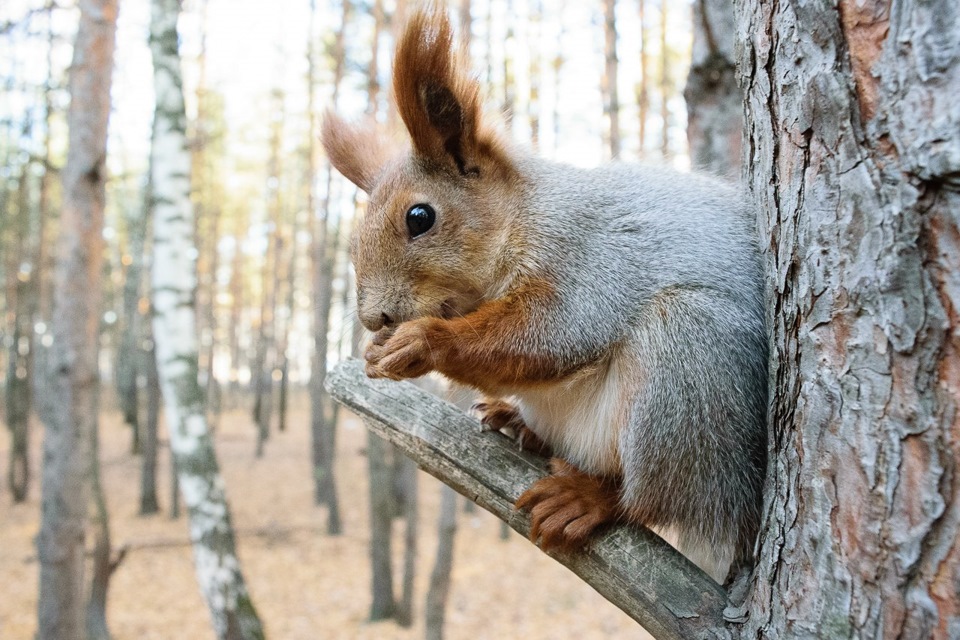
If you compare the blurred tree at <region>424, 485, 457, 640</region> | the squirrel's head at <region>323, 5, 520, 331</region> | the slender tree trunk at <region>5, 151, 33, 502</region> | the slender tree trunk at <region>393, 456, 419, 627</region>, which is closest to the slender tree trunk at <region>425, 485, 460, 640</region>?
the blurred tree at <region>424, 485, 457, 640</region>

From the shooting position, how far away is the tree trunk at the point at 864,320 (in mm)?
1108

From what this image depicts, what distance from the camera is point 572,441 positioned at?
7.08ft

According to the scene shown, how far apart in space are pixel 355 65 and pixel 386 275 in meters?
11.9

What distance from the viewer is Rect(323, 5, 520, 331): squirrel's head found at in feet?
7.14

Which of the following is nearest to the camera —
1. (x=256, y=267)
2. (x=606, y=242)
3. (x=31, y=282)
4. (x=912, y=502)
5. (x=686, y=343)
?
(x=912, y=502)

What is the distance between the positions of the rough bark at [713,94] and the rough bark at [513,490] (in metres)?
1.79

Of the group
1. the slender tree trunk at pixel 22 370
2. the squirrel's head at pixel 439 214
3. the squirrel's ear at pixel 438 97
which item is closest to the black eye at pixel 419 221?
the squirrel's head at pixel 439 214

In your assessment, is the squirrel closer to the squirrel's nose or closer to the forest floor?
the squirrel's nose

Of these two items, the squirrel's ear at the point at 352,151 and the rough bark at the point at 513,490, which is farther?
the squirrel's ear at the point at 352,151

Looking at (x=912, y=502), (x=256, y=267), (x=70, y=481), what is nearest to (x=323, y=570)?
(x=70, y=481)

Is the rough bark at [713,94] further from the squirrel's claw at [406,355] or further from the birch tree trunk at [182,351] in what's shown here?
the birch tree trunk at [182,351]

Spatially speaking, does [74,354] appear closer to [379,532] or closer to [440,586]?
[440,586]

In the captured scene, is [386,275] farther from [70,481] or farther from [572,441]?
[70,481]

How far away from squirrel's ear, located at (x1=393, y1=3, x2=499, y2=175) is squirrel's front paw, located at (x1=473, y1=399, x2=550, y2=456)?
0.80 meters
